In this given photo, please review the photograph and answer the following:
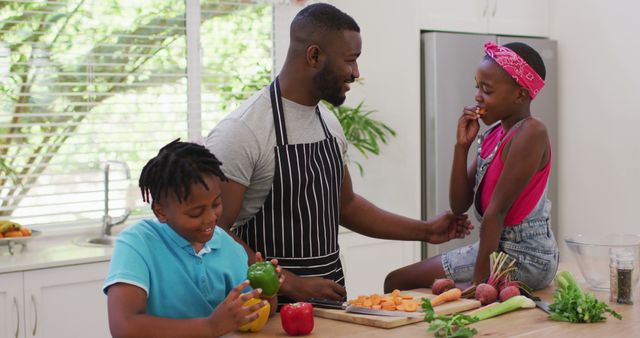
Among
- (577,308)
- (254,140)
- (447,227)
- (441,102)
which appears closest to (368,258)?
(441,102)

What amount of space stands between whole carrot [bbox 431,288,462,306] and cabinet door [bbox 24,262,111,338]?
66.6 inches

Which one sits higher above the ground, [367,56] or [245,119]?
[367,56]

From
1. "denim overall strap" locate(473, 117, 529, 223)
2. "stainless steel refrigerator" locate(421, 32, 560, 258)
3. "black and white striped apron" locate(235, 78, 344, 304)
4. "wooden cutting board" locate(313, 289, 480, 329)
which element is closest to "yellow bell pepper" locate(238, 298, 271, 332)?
"wooden cutting board" locate(313, 289, 480, 329)

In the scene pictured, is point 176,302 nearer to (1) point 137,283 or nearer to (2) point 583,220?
(1) point 137,283

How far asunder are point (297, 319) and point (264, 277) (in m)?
0.12

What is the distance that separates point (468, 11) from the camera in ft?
15.3

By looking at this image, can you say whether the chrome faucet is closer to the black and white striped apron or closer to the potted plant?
the potted plant

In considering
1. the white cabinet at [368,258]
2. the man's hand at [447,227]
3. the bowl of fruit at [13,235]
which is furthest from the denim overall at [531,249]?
the bowl of fruit at [13,235]

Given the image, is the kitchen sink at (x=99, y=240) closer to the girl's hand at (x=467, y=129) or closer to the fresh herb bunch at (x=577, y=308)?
the girl's hand at (x=467, y=129)

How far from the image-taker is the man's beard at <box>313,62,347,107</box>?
91.7 inches

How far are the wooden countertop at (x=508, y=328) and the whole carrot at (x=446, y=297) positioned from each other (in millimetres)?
146

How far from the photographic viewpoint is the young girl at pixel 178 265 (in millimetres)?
1742

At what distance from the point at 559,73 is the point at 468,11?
2.39ft

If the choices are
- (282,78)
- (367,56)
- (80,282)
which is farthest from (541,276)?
(367,56)
